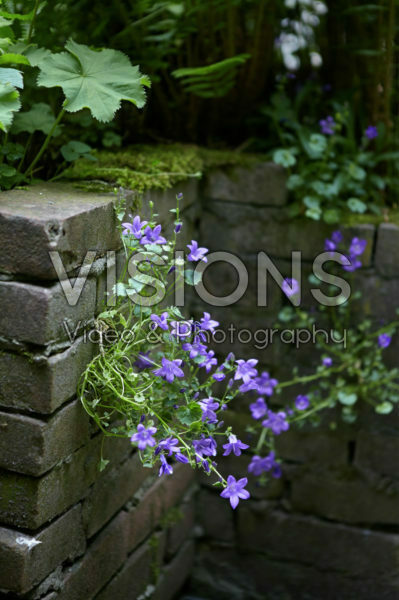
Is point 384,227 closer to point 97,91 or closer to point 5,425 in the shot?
point 97,91

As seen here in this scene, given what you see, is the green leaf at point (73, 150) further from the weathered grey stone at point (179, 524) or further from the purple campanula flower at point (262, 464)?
the weathered grey stone at point (179, 524)

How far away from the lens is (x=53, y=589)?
63.1 inches

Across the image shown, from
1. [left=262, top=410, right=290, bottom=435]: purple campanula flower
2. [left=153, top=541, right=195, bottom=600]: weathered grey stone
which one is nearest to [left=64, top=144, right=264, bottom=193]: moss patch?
[left=262, top=410, right=290, bottom=435]: purple campanula flower

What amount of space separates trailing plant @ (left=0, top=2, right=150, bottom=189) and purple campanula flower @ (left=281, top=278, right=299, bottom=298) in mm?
806

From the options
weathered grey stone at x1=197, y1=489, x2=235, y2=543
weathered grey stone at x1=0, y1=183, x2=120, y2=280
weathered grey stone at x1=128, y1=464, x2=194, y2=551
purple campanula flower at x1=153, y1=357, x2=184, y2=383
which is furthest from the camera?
weathered grey stone at x1=197, y1=489, x2=235, y2=543

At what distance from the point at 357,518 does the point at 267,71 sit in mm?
1629

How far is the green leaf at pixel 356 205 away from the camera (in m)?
2.13

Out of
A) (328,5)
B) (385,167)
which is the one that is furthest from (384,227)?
(328,5)

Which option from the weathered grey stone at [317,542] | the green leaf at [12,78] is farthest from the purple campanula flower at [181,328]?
the weathered grey stone at [317,542]

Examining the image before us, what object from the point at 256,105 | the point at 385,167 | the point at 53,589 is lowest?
the point at 53,589

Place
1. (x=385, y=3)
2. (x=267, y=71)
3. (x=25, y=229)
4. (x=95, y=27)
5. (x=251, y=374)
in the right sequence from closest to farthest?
(x=25, y=229)
(x=251, y=374)
(x=95, y=27)
(x=385, y=3)
(x=267, y=71)

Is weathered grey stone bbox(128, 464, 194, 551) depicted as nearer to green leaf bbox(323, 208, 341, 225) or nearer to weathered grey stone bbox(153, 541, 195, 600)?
weathered grey stone bbox(153, 541, 195, 600)

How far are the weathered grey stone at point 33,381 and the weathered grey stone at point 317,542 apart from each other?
50.7 inches

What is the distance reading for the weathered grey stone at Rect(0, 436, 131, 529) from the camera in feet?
4.83
